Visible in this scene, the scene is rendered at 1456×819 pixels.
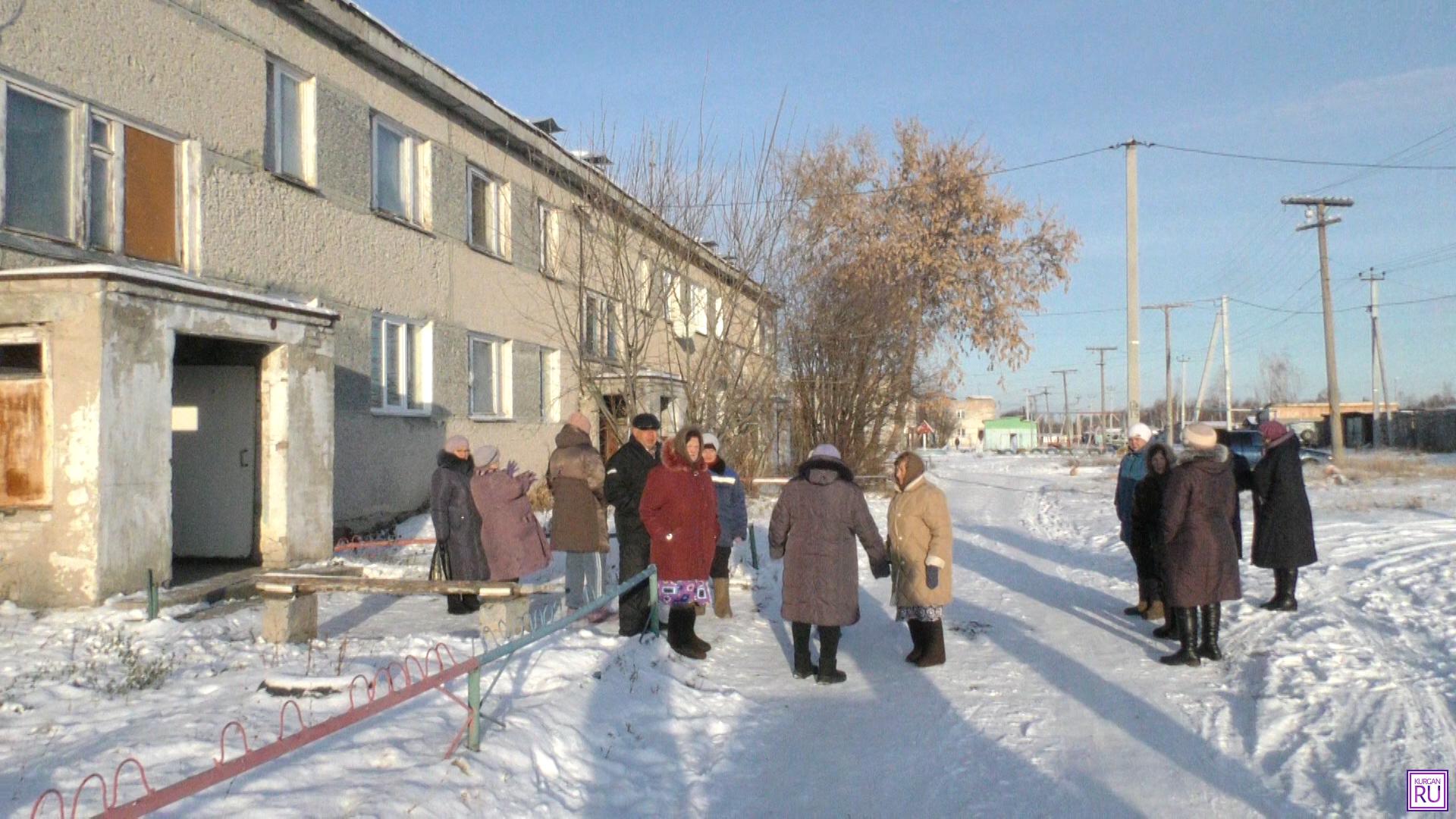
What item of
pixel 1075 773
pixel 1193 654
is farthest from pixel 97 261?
pixel 1193 654

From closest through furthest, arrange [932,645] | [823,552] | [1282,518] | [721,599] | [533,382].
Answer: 1. [823,552]
2. [932,645]
3. [1282,518]
4. [721,599]
5. [533,382]

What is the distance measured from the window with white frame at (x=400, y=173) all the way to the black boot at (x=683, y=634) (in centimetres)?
875

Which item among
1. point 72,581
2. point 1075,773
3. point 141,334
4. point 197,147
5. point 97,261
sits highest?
point 197,147

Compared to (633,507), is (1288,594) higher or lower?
lower

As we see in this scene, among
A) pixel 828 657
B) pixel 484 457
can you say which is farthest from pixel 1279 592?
pixel 484 457

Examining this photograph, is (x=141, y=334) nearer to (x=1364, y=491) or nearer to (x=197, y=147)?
(x=197, y=147)

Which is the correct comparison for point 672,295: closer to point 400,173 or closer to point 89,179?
point 400,173

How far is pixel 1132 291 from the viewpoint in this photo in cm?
2109

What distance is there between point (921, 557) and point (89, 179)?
8150 millimetres

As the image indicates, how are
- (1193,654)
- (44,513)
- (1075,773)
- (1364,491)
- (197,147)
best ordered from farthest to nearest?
(1364,491), (197,147), (44,513), (1193,654), (1075,773)

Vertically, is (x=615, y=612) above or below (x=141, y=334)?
below

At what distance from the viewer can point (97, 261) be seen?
9344mm

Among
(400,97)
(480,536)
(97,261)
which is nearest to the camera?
(480,536)

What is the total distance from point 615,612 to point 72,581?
4049 millimetres
